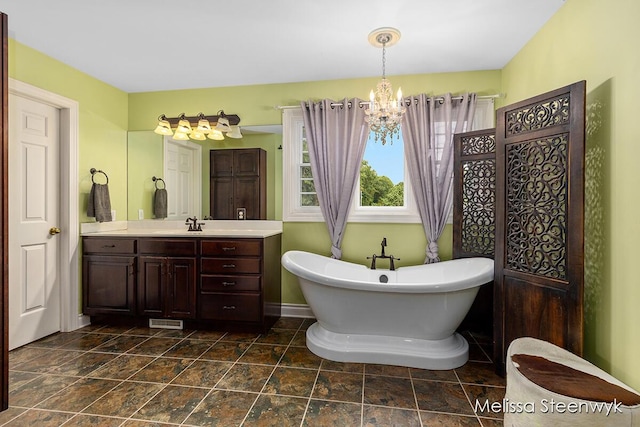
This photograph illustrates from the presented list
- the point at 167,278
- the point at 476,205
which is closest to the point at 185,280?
the point at 167,278

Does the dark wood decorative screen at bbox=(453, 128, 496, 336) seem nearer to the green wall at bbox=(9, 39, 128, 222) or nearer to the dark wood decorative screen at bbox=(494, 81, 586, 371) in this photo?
the dark wood decorative screen at bbox=(494, 81, 586, 371)

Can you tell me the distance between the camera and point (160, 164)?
353cm

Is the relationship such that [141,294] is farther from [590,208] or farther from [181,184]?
[590,208]

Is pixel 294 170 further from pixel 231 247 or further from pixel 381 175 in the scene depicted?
pixel 231 247

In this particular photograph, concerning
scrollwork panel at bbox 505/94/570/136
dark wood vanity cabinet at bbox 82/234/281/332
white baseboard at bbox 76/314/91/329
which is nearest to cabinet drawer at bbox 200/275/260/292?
dark wood vanity cabinet at bbox 82/234/281/332

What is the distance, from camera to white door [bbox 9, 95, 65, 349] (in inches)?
98.7

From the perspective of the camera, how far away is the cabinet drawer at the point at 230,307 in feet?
9.19

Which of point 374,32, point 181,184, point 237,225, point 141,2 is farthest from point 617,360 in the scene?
point 181,184

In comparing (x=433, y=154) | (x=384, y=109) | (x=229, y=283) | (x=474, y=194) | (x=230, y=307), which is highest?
(x=384, y=109)

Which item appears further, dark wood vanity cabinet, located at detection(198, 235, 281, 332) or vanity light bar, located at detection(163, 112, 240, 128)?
vanity light bar, located at detection(163, 112, 240, 128)

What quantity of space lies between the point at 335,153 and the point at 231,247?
4.34 feet

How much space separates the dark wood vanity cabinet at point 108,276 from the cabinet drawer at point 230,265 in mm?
726

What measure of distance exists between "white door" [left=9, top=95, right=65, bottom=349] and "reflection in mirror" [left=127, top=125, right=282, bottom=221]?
76 cm

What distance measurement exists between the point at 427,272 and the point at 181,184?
2.69 metres
